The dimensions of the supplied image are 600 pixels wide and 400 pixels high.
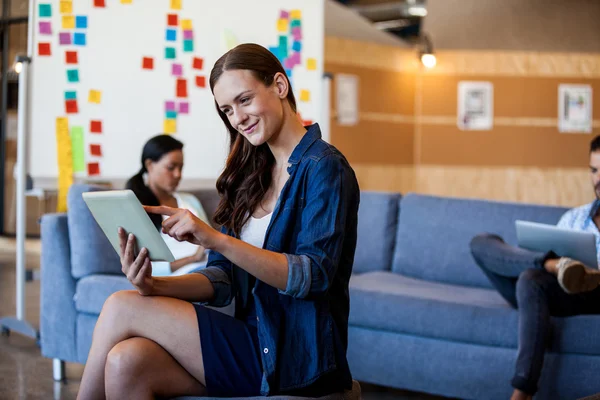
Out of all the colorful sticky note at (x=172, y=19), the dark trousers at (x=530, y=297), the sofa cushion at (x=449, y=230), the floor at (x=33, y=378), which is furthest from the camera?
the colorful sticky note at (x=172, y=19)

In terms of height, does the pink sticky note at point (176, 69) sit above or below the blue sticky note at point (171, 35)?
below

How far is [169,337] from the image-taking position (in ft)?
5.22

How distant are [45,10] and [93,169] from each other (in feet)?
2.73

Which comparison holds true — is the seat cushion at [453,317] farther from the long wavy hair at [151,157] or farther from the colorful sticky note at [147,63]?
the colorful sticky note at [147,63]

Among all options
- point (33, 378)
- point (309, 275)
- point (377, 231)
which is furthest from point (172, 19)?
point (309, 275)

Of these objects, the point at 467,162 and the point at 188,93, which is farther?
the point at 467,162

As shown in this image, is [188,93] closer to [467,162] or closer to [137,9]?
[137,9]

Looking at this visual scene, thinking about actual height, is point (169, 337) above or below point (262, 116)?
below

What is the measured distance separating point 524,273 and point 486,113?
5.04m

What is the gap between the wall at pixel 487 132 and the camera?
24.3 feet

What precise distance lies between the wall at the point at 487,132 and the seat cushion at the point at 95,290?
443 centimetres

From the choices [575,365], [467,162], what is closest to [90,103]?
[575,365]

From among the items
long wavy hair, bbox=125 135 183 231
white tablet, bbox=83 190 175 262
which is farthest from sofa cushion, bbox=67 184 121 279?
white tablet, bbox=83 190 175 262

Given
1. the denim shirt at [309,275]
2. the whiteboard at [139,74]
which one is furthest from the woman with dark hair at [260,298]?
the whiteboard at [139,74]
